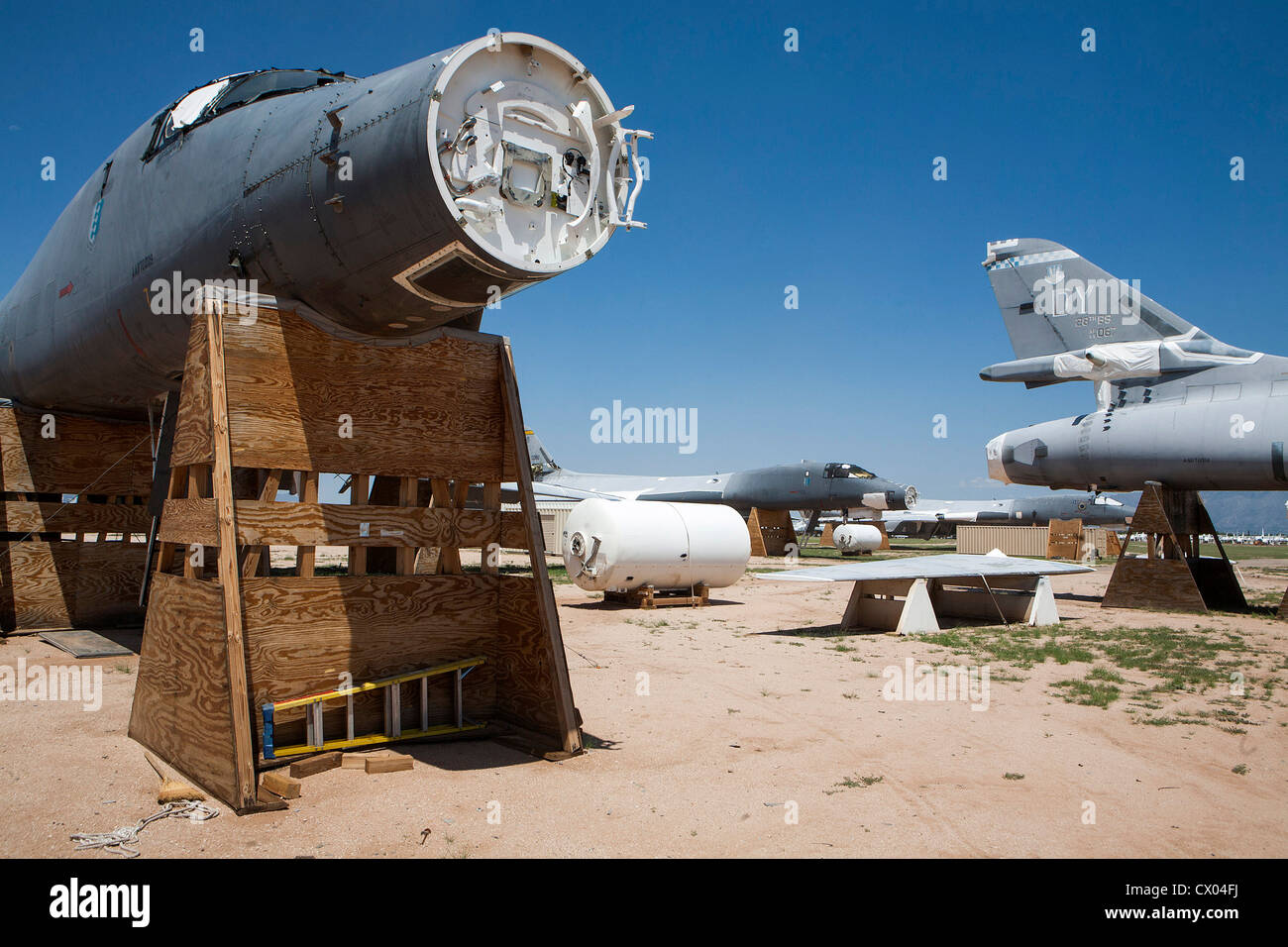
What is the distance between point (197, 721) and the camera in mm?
5023

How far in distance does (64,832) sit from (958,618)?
14.4 meters

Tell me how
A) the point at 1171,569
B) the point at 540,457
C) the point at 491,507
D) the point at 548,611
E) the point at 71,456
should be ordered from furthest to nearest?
the point at 540,457 → the point at 1171,569 → the point at 71,456 → the point at 491,507 → the point at 548,611

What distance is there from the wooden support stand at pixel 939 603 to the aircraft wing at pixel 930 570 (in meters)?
0.19

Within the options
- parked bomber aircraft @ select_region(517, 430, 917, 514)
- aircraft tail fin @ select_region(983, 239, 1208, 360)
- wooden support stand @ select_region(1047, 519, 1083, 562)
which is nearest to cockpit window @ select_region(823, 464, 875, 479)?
parked bomber aircraft @ select_region(517, 430, 917, 514)

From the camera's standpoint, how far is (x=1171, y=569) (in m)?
16.7

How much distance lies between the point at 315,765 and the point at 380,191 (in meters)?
3.46

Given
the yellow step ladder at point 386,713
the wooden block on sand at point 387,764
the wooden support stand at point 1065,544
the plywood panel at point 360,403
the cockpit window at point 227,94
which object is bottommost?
the wooden support stand at point 1065,544

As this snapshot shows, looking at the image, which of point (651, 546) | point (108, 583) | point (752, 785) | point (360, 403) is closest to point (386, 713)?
point (360, 403)

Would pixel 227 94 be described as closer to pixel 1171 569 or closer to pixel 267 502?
pixel 267 502

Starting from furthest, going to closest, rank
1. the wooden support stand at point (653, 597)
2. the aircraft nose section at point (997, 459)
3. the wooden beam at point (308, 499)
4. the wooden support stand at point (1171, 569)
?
the aircraft nose section at point (997, 459) < the wooden support stand at point (1171, 569) < the wooden support stand at point (653, 597) < the wooden beam at point (308, 499)

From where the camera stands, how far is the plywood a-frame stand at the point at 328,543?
16.4ft

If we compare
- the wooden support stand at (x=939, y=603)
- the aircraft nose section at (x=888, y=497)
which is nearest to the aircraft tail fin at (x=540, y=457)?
the aircraft nose section at (x=888, y=497)

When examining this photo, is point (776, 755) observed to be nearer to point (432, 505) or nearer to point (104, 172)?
point (432, 505)

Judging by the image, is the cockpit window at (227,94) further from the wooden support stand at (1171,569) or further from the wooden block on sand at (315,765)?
the wooden support stand at (1171,569)
